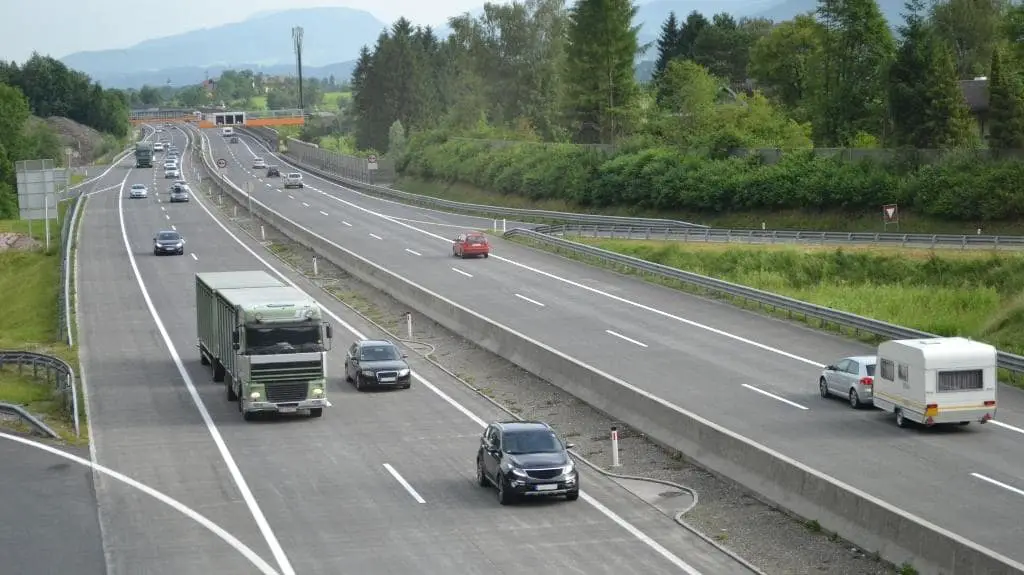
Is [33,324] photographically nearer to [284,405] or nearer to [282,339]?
[284,405]

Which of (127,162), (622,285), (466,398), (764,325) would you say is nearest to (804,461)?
(466,398)

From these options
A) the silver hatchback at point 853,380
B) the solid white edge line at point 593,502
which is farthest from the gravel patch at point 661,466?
the silver hatchback at point 853,380

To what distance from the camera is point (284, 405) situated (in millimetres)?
33000

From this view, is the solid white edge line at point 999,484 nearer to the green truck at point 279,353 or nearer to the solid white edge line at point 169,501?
the solid white edge line at point 169,501

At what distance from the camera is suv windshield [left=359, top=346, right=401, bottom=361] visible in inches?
1505

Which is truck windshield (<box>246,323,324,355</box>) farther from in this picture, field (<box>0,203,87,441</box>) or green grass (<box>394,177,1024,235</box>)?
green grass (<box>394,177,1024,235</box>)

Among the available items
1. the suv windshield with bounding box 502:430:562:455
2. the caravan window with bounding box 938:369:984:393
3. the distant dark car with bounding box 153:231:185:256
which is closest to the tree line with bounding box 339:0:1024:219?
the distant dark car with bounding box 153:231:185:256

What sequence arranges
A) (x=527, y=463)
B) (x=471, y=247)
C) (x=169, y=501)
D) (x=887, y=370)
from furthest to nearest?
(x=471, y=247) → (x=887, y=370) → (x=169, y=501) → (x=527, y=463)

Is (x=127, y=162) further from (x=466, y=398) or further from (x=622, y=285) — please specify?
(x=466, y=398)

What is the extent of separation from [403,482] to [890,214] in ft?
154

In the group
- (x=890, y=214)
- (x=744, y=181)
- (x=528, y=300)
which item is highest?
(x=744, y=181)

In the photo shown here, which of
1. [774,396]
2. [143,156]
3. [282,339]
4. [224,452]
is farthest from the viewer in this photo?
[143,156]

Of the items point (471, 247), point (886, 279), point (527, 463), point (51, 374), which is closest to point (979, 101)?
point (886, 279)

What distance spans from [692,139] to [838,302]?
42.9 m
